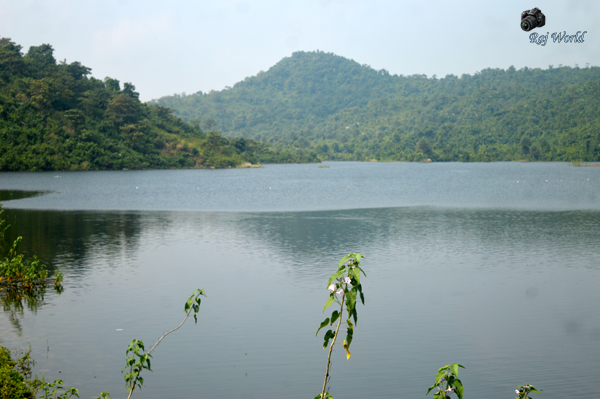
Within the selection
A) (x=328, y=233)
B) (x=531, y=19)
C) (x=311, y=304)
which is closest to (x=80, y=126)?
(x=328, y=233)

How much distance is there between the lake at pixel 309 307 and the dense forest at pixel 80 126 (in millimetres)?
95620

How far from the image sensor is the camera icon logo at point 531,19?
19.1 metres

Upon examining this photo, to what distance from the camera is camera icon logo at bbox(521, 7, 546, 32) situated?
19.1m

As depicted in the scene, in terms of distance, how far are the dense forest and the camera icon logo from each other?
111m

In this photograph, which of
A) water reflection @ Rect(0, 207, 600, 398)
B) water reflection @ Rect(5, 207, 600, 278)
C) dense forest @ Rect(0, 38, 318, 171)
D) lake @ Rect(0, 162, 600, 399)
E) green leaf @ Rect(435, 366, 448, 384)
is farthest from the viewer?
dense forest @ Rect(0, 38, 318, 171)

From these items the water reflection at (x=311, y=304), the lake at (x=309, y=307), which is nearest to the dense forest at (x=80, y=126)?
the lake at (x=309, y=307)

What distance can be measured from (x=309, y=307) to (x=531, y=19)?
1324 centimetres

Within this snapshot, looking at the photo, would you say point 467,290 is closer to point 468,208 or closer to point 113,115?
point 468,208

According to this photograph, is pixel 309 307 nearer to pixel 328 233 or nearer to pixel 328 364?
pixel 328 364

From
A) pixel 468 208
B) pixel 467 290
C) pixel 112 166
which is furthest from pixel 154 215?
pixel 112 166

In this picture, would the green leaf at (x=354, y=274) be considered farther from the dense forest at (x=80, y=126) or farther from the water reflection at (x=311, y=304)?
the dense forest at (x=80, y=126)

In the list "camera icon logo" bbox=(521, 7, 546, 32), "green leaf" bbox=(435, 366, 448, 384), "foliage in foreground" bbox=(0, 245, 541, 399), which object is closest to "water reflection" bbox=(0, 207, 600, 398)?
"foliage in foreground" bbox=(0, 245, 541, 399)

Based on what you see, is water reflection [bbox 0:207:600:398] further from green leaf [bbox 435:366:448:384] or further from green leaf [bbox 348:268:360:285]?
green leaf [bbox 348:268:360:285]

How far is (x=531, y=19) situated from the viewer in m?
19.4
